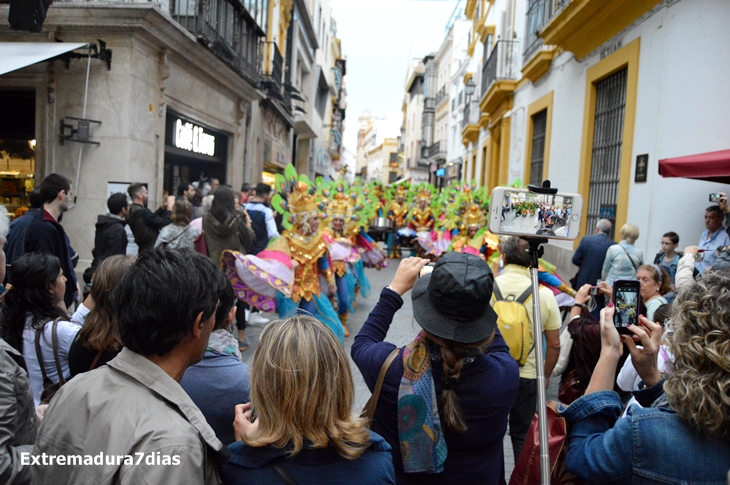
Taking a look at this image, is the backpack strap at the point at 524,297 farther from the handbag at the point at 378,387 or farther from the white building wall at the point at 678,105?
the white building wall at the point at 678,105

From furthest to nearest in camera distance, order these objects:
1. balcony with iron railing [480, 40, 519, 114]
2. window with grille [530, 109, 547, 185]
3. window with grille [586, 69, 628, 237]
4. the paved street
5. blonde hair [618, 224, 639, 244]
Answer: balcony with iron railing [480, 40, 519, 114], window with grille [530, 109, 547, 185], window with grille [586, 69, 628, 237], blonde hair [618, 224, 639, 244], the paved street

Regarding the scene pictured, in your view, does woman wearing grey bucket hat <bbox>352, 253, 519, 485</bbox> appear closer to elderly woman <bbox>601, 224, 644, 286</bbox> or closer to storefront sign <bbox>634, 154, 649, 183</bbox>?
elderly woman <bbox>601, 224, 644, 286</bbox>

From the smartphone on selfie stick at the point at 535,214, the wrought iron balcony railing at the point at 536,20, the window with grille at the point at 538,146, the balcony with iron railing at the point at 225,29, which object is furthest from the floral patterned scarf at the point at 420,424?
the window with grille at the point at 538,146

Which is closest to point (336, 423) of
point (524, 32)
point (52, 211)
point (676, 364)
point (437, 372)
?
point (437, 372)

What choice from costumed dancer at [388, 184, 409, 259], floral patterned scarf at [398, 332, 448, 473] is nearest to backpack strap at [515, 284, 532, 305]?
floral patterned scarf at [398, 332, 448, 473]

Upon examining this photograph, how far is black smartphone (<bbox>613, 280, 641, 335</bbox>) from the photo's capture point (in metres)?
1.90

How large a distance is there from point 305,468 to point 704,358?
3.44ft

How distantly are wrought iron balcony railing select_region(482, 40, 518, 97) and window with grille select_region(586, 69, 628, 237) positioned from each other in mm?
6826

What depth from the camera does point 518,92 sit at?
52.3ft

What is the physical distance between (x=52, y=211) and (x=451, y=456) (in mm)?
4175

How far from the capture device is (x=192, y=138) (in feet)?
41.0

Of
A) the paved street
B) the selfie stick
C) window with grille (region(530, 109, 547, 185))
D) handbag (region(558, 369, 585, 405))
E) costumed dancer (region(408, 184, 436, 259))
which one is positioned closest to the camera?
the selfie stick

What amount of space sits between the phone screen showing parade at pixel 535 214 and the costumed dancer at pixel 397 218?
14167 millimetres

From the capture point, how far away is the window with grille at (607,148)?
899 cm
